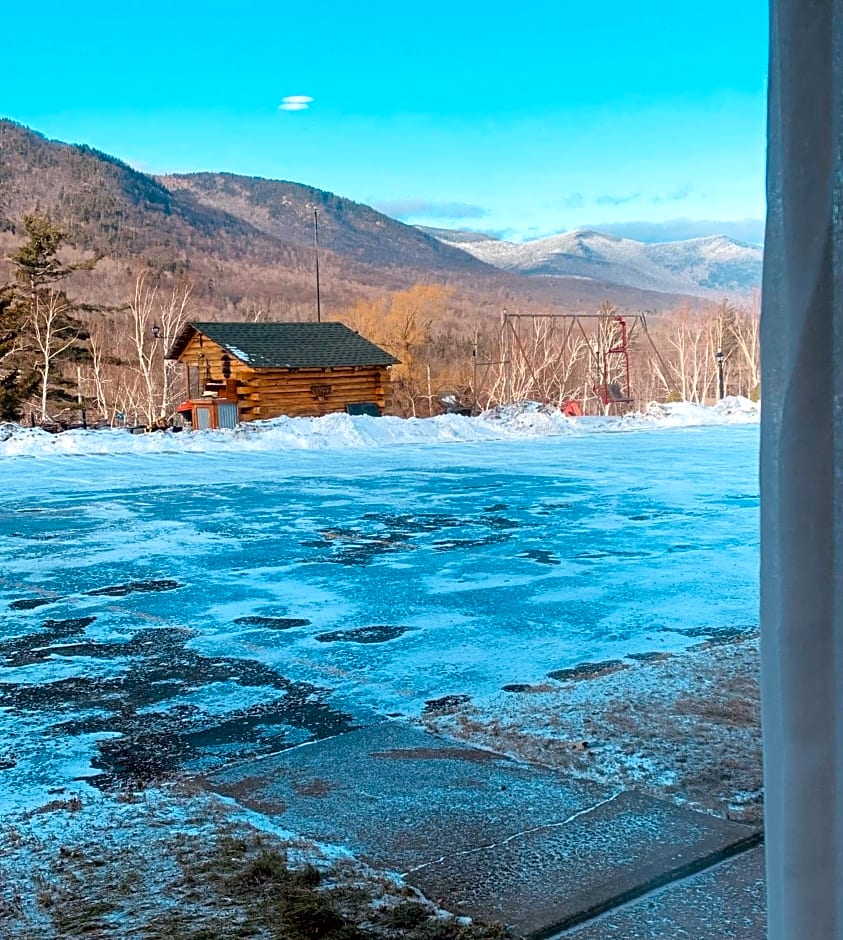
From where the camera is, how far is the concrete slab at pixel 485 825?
276 centimetres

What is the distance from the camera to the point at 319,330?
35.7 meters

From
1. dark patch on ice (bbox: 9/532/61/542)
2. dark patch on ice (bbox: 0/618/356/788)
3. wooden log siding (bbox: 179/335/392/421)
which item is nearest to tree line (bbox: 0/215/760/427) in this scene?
wooden log siding (bbox: 179/335/392/421)

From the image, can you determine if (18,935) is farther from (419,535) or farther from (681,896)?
(419,535)

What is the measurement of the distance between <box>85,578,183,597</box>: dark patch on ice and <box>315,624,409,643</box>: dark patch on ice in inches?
77.0

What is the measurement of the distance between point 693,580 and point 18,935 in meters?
5.79

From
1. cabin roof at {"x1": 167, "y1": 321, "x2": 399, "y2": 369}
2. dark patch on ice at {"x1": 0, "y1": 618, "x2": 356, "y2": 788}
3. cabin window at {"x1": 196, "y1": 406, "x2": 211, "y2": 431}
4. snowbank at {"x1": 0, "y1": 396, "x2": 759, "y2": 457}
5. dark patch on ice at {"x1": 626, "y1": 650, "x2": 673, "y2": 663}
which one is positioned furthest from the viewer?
cabin window at {"x1": 196, "y1": 406, "x2": 211, "y2": 431}

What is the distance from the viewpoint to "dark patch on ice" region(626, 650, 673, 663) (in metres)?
5.40

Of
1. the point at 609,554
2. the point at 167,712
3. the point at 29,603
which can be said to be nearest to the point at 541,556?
the point at 609,554

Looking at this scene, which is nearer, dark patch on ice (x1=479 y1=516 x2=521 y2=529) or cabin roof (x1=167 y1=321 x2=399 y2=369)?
dark patch on ice (x1=479 y1=516 x2=521 y2=529)

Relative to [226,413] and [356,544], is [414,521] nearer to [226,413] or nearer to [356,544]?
[356,544]

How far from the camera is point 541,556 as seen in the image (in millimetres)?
8742

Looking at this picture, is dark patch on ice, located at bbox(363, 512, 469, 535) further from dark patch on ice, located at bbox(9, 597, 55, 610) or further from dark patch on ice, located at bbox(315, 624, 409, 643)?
dark patch on ice, located at bbox(315, 624, 409, 643)

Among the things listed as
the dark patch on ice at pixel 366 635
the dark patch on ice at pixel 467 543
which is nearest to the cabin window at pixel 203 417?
the dark patch on ice at pixel 467 543

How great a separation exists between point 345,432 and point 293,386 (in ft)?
27.4
